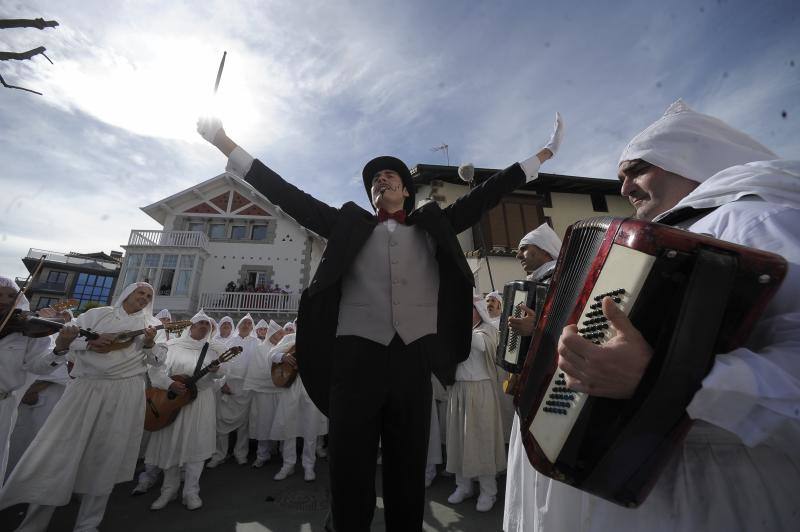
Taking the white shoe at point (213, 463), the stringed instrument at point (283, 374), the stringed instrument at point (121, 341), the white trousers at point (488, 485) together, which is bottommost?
the white shoe at point (213, 463)

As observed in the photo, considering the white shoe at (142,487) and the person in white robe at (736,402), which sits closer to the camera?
the person in white robe at (736,402)

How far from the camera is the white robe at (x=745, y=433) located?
2.48ft

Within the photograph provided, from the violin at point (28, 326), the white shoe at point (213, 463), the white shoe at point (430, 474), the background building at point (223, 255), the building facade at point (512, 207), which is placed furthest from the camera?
the background building at point (223, 255)

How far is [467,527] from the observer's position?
355 cm

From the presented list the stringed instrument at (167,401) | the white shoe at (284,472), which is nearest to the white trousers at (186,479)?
the stringed instrument at (167,401)

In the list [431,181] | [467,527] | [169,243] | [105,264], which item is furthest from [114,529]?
[105,264]

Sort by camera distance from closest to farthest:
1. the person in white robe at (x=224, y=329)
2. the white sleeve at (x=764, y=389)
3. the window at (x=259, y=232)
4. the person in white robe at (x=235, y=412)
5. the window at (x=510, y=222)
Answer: the white sleeve at (x=764, y=389)
the person in white robe at (x=235, y=412)
the person in white robe at (x=224, y=329)
the window at (x=510, y=222)
the window at (x=259, y=232)

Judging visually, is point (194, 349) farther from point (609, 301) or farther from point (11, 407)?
point (609, 301)

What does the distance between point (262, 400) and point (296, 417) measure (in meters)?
0.92

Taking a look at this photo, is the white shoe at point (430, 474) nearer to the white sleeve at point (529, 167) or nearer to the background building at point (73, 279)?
the white sleeve at point (529, 167)

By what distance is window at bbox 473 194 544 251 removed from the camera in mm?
12242

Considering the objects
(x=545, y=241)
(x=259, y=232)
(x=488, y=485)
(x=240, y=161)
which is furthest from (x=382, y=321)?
(x=259, y=232)

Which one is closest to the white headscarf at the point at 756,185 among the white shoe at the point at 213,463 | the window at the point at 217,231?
the white shoe at the point at 213,463

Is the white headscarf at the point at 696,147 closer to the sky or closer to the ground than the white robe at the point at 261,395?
closer to the sky
